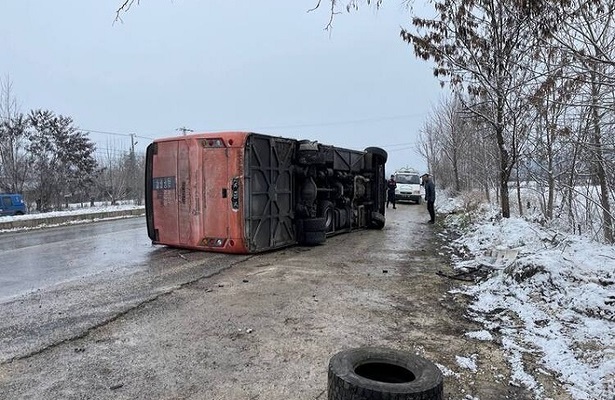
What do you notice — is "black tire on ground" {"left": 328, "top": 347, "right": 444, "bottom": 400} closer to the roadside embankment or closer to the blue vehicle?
the roadside embankment

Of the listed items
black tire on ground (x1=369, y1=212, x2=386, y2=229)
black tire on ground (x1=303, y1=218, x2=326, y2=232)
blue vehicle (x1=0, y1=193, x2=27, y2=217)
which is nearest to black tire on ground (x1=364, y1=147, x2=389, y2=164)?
black tire on ground (x1=369, y1=212, x2=386, y2=229)

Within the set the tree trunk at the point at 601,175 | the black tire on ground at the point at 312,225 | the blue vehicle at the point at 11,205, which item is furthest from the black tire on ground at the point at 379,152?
the blue vehicle at the point at 11,205

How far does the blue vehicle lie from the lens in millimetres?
25266

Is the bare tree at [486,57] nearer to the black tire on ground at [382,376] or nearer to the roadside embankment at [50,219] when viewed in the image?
the black tire on ground at [382,376]

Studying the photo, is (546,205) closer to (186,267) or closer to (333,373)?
(186,267)

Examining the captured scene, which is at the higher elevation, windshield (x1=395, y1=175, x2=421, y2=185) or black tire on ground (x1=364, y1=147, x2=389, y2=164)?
black tire on ground (x1=364, y1=147, x2=389, y2=164)

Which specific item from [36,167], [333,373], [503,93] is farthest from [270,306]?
[36,167]

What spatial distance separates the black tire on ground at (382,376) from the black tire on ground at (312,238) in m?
7.66

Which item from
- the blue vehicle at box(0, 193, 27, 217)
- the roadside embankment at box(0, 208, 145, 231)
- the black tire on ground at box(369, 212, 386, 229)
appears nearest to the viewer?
the black tire on ground at box(369, 212, 386, 229)

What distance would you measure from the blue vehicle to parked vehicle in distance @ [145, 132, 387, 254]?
63.6ft

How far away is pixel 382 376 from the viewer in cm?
329

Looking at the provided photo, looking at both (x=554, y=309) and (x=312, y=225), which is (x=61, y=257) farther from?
(x=554, y=309)

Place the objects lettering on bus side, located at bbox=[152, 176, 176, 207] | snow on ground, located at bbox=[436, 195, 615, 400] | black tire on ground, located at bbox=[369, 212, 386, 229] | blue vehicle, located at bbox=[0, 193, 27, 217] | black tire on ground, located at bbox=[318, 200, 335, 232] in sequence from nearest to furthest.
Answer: snow on ground, located at bbox=[436, 195, 615, 400] → lettering on bus side, located at bbox=[152, 176, 176, 207] → black tire on ground, located at bbox=[318, 200, 335, 232] → black tire on ground, located at bbox=[369, 212, 386, 229] → blue vehicle, located at bbox=[0, 193, 27, 217]

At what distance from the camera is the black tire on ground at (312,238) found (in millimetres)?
11031
